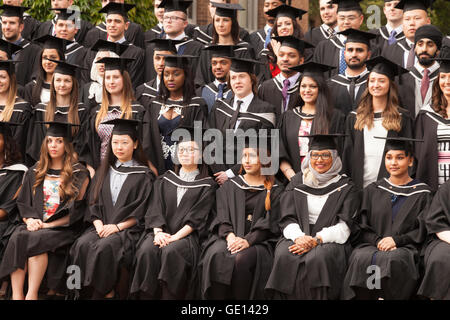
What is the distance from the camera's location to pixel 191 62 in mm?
9141

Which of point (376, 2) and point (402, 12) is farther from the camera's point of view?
point (376, 2)

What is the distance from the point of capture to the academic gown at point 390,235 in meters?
Result: 6.57

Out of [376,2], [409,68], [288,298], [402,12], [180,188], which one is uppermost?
[376,2]

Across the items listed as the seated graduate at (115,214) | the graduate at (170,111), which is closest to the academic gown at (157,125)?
the graduate at (170,111)

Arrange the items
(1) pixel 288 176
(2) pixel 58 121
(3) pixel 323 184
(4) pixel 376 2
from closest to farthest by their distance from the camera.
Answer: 1. (3) pixel 323 184
2. (1) pixel 288 176
3. (2) pixel 58 121
4. (4) pixel 376 2

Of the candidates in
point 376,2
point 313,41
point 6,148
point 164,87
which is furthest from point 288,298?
point 376,2

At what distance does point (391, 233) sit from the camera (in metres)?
6.89

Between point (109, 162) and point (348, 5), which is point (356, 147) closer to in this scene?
point (348, 5)

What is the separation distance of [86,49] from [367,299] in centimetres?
472

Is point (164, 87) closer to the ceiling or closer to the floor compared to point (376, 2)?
closer to the floor

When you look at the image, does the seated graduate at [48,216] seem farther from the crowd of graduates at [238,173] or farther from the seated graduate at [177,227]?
the seated graduate at [177,227]

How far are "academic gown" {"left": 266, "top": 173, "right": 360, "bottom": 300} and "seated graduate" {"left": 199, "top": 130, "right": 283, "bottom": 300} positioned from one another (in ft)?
0.51

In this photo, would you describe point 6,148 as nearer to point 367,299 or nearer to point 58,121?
point 58,121

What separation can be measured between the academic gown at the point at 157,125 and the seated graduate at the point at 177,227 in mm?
277
